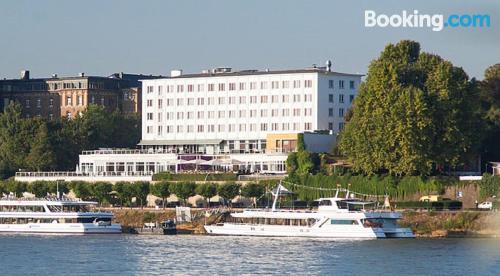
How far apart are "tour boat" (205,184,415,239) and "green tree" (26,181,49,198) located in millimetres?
31235

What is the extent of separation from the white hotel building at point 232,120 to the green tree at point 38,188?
19.3 feet

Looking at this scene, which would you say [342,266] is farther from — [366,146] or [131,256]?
[366,146]

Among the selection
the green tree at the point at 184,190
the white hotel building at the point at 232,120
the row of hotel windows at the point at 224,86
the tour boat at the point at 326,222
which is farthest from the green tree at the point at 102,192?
the tour boat at the point at 326,222

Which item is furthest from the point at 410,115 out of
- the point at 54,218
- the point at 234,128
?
the point at 234,128

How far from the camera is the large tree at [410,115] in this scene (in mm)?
128625

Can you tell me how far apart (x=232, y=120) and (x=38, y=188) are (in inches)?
945

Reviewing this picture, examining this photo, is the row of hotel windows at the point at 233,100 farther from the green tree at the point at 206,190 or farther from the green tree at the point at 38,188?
the green tree at the point at 206,190

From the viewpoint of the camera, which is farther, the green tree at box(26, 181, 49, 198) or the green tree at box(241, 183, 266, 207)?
the green tree at box(26, 181, 49, 198)

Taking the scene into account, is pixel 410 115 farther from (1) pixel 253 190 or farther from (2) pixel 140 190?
(2) pixel 140 190

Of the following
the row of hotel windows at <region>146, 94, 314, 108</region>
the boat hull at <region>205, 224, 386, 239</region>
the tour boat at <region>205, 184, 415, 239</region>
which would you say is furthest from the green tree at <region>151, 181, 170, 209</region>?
the row of hotel windows at <region>146, 94, 314, 108</region>

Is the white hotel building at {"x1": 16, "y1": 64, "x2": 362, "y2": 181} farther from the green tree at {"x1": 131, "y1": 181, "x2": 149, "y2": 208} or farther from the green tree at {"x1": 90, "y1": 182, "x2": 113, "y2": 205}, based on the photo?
the green tree at {"x1": 131, "y1": 181, "x2": 149, "y2": 208}

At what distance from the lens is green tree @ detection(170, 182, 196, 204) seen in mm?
139500

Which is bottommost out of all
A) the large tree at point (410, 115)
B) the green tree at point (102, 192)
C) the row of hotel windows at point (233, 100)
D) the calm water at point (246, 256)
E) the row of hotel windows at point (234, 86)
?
the calm water at point (246, 256)

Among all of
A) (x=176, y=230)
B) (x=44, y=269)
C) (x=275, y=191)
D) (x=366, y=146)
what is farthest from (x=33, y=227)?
(x=44, y=269)
